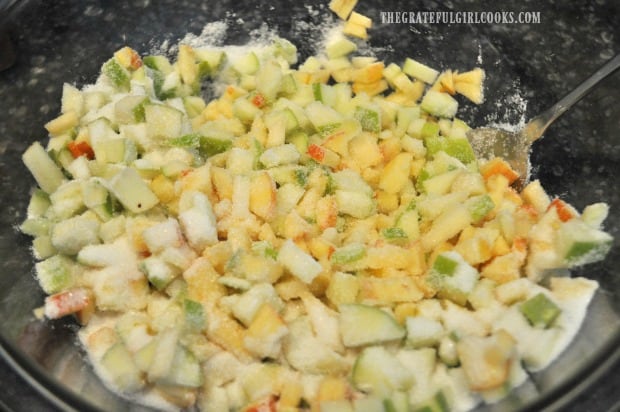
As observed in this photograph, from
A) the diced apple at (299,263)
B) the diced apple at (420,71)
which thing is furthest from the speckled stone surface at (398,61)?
the diced apple at (299,263)

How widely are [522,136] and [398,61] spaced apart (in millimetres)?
480

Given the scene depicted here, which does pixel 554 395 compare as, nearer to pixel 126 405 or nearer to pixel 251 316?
pixel 251 316

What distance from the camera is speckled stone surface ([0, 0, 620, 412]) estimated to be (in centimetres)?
132

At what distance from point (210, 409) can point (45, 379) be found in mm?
310

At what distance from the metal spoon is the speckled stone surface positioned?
1.8 inches

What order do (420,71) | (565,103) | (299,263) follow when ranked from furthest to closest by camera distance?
(420,71) < (565,103) < (299,263)

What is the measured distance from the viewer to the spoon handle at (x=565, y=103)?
148cm

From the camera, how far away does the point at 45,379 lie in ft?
3.85

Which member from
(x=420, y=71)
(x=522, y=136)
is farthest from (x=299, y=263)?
(x=420, y=71)

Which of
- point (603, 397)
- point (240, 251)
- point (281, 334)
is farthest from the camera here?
point (240, 251)

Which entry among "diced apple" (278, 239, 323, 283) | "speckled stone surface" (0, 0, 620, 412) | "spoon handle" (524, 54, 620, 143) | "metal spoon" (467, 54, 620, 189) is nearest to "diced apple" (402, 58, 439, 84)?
"speckled stone surface" (0, 0, 620, 412)

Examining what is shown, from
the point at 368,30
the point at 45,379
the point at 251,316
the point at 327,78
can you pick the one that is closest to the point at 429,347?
the point at 251,316

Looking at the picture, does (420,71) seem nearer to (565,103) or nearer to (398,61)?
(398,61)

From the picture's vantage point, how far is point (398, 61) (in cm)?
192
